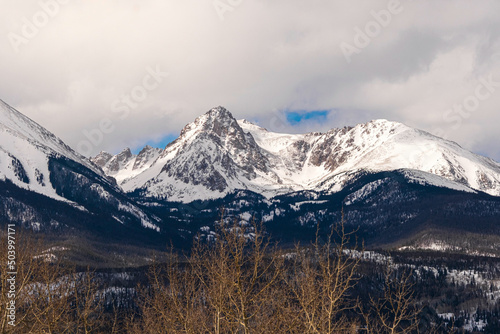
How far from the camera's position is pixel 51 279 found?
32781 millimetres

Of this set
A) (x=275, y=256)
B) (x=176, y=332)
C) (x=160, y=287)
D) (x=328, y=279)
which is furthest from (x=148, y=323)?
(x=328, y=279)

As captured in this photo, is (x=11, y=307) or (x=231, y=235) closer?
(x=231, y=235)

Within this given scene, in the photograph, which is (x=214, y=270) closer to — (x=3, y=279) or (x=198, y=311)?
(x=198, y=311)

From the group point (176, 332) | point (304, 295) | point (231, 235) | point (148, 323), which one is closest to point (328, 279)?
point (304, 295)

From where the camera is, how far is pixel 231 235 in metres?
26.1

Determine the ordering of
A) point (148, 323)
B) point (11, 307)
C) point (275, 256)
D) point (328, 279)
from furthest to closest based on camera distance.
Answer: point (148, 323), point (11, 307), point (275, 256), point (328, 279)

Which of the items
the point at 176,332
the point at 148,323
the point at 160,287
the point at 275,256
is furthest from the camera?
the point at 148,323

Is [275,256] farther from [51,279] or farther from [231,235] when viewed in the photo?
[51,279]

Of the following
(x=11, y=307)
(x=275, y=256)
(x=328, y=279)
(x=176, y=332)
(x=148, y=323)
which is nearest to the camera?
(x=328, y=279)

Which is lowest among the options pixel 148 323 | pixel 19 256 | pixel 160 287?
pixel 148 323

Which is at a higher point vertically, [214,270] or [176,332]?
[214,270]

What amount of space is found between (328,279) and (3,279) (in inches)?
699

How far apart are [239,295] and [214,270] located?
2.33m

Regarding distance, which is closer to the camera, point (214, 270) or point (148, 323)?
point (214, 270)
